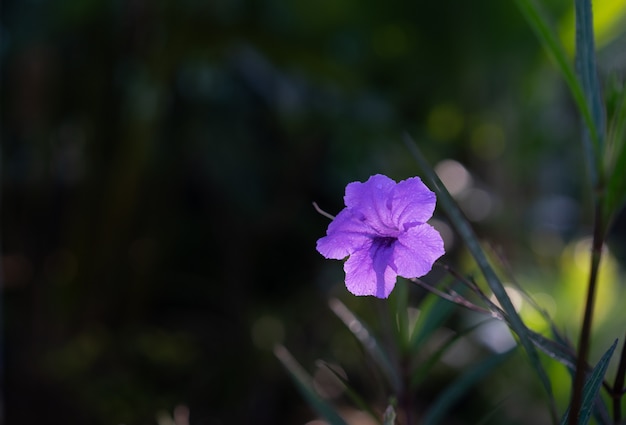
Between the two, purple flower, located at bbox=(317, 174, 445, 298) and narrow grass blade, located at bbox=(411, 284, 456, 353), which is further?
narrow grass blade, located at bbox=(411, 284, 456, 353)

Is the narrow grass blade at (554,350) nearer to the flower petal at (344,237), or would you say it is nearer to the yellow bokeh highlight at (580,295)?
the flower petal at (344,237)

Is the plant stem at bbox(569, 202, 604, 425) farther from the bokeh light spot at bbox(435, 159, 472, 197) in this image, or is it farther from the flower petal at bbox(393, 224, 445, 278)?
the bokeh light spot at bbox(435, 159, 472, 197)

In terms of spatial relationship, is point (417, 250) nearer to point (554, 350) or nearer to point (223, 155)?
point (554, 350)

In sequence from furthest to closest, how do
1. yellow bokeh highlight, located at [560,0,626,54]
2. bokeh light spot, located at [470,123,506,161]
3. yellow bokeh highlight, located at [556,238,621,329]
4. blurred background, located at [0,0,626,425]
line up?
1. bokeh light spot, located at [470,123,506,161]
2. blurred background, located at [0,0,626,425]
3. yellow bokeh highlight, located at [560,0,626,54]
4. yellow bokeh highlight, located at [556,238,621,329]

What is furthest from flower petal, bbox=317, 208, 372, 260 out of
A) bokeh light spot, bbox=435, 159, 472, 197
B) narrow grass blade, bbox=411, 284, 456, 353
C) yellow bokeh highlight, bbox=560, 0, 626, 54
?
bokeh light spot, bbox=435, 159, 472, 197

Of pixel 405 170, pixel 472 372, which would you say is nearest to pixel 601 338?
pixel 472 372

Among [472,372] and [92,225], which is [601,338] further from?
[92,225]
